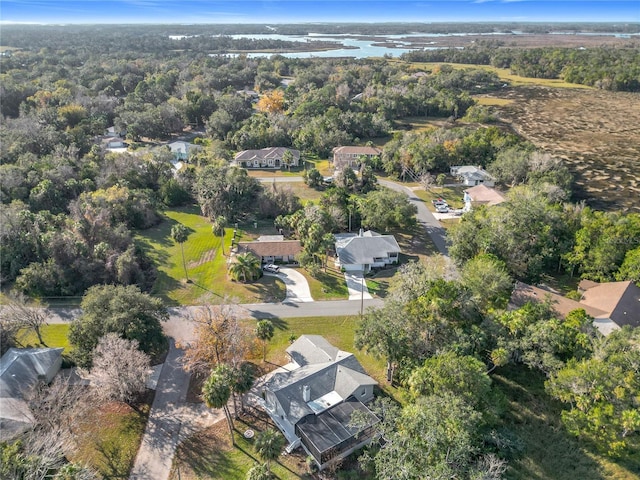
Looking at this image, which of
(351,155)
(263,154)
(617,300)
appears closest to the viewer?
(617,300)

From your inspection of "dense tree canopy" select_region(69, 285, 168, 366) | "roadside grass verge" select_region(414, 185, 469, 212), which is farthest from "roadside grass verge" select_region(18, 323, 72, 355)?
"roadside grass verge" select_region(414, 185, 469, 212)

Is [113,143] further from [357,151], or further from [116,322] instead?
[116,322]

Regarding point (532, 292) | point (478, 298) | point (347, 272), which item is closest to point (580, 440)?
point (478, 298)

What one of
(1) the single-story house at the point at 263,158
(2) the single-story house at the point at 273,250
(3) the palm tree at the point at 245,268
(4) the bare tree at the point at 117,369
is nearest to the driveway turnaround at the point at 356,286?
(2) the single-story house at the point at 273,250

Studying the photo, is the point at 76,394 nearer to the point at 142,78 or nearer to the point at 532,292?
the point at 532,292

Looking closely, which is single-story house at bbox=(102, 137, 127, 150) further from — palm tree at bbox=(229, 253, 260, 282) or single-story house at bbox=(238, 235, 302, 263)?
palm tree at bbox=(229, 253, 260, 282)

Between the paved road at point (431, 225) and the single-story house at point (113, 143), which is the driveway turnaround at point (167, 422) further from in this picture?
the single-story house at point (113, 143)

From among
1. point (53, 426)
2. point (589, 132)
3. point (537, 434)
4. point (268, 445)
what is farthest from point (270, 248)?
point (589, 132)
